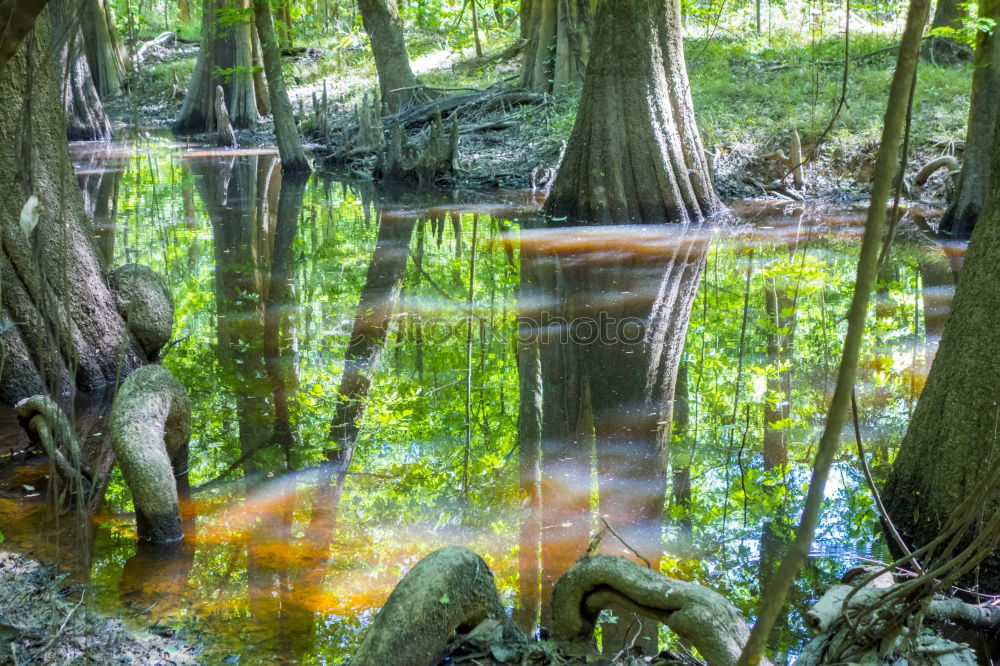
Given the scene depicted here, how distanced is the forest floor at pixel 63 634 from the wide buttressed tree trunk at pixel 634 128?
10.3 m

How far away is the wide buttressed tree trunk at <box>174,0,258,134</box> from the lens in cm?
2486

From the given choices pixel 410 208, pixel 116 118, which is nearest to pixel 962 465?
pixel 410 208

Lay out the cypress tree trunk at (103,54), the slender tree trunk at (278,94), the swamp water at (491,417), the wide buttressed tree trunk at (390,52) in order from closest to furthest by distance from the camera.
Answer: the swamp water at (491,417)
the slender tree trunk at (278,94)
the wide buttressed tree trunk at (390,52)
the cypress tree trunk at (103,54)

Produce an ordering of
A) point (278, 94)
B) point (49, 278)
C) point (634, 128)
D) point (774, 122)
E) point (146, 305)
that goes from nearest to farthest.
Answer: point (49, 278), point (146, 305), point (634, 128), point (774, 122), point (278, 94)

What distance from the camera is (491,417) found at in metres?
6.44

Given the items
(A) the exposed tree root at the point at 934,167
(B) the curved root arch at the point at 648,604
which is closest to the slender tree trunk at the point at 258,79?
(A) the exposed tree root at the point at 934,167

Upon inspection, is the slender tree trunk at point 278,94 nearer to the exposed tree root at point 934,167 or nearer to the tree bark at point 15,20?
the exposed tree root at point 934,167

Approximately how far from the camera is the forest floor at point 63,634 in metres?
3.22

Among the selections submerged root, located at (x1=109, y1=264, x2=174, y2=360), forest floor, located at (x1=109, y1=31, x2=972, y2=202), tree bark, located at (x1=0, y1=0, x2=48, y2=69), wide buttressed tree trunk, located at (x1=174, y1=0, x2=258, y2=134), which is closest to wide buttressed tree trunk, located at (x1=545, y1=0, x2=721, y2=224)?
forest floor, located at (x1=109, y1=31, x2=972, y2=202)

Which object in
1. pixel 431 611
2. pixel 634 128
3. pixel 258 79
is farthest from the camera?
pixel 258 79

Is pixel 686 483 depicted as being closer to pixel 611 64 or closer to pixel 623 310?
pixel 623 310

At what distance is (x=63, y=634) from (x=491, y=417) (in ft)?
11.3

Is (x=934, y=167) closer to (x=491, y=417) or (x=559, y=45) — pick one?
(x=559, y=45)

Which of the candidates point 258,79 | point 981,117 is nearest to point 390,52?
point 258,79
